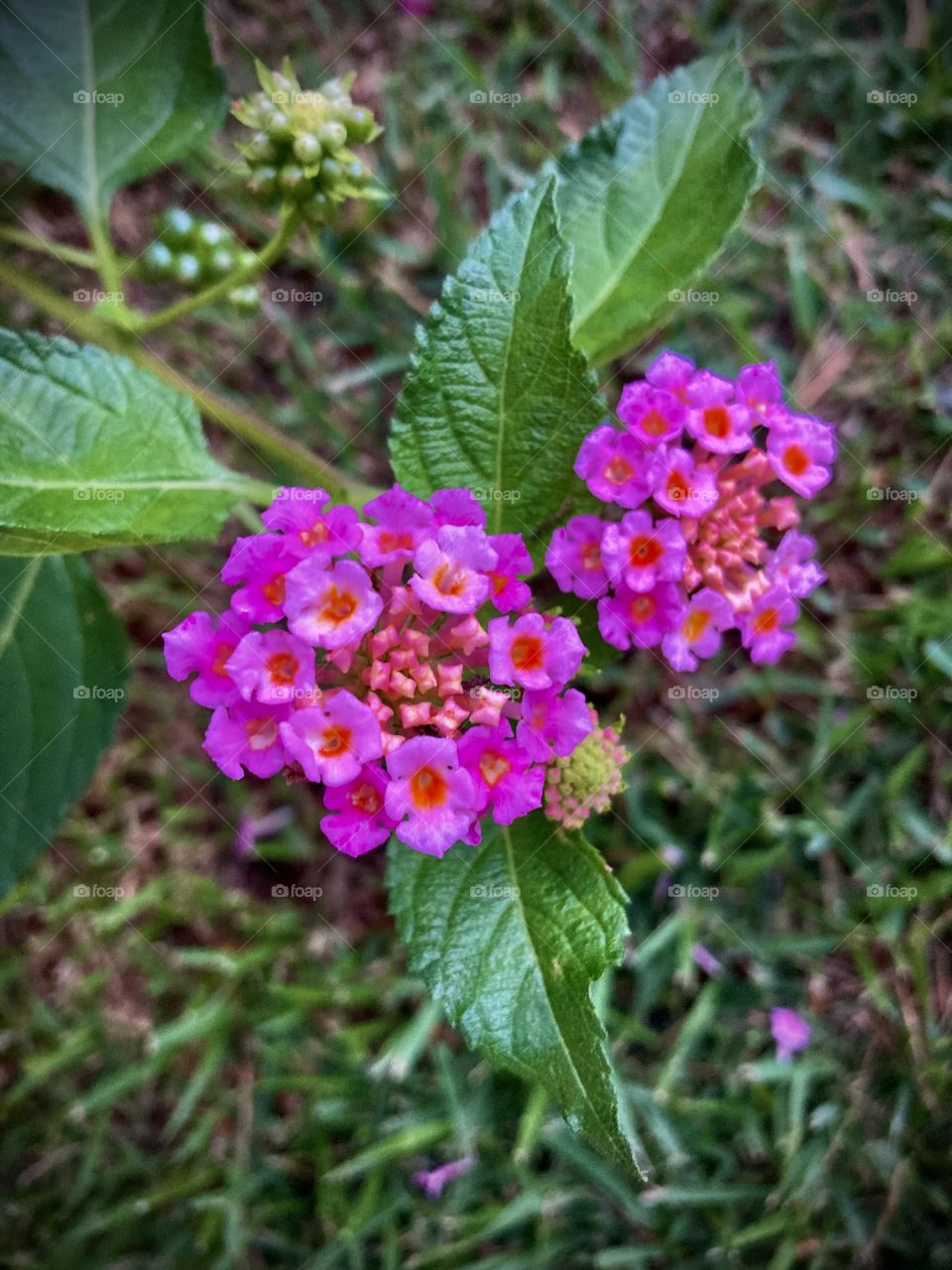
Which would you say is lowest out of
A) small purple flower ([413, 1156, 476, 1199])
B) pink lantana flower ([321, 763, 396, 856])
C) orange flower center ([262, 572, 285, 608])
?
small purple flower ([413, 1156, 476, 1199])

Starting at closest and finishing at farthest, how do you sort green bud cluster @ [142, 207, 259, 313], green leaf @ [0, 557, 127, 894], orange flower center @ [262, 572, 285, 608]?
orange flower center @ [262, 572, 285, 608], green leaf @ [0, 557, 127, 894], green bud cluster @ [142, 207, 259, 313]

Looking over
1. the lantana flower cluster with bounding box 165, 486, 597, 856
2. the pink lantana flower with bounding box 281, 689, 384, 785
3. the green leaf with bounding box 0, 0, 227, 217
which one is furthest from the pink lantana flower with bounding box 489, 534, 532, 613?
the green leaf with bounding box 0, 0, 227, 217

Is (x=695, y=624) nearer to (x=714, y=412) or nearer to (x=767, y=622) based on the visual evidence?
(x=767, y=622)

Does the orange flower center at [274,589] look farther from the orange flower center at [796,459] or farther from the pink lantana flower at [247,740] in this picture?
the orange flower center at [796,459]

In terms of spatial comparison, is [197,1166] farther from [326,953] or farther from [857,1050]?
[857,1050]

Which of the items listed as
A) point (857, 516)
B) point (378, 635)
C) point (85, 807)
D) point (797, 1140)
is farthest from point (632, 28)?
point (797, 1140)

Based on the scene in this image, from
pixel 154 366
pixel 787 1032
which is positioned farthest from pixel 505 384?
pixel 787 1032

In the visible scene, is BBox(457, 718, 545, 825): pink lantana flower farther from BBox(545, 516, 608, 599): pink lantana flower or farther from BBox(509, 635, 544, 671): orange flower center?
BBox(545, 516, 608, 599): pink lantana flower

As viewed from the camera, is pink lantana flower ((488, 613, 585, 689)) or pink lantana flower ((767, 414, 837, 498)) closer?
pink lantana flower ((488, 613, 585, 689))
